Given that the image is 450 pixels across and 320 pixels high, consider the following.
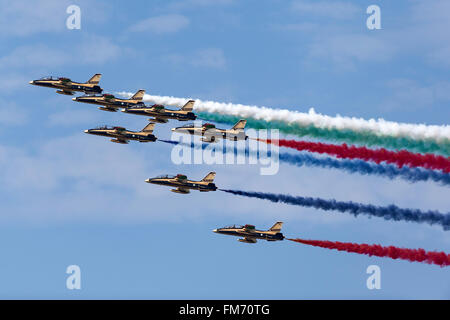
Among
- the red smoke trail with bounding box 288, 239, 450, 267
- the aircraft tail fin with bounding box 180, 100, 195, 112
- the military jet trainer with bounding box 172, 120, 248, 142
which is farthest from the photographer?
the aircraft tail fin with bounding box 180, 100, 195, 112

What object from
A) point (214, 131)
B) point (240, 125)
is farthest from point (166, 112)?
point (240, 125)

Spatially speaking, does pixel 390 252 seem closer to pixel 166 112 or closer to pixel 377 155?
pixel 377 155

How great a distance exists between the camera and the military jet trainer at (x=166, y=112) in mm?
197000

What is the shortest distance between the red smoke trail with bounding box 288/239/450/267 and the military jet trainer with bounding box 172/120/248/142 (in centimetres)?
1731

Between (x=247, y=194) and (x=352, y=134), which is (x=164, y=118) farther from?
(x=352, y=134)

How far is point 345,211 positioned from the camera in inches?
7215

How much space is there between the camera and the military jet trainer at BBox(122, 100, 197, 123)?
646 feet

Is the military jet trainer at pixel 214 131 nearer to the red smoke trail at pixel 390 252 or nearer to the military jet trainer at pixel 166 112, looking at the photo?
the military jet trainer at pixel 166 112

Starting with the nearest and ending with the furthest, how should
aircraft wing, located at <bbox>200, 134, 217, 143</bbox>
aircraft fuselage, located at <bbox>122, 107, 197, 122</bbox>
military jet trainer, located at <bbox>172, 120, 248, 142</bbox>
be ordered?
military jet trainer, located at <bbox>172, 120, 248, 142</bbox>, aircraft wing, located at <bbox>200, 134, 217, 143</bbox>, aircraft fuselage, located at <bbox>122, 107, 197, 122</bbox>

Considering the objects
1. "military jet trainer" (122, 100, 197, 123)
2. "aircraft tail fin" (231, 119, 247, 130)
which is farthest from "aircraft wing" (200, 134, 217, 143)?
"aircraft tail fin" (231, 119, 247, 130)

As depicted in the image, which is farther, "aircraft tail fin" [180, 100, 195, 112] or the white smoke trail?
"aircraft tail fin" [180, 100, 195, 112]

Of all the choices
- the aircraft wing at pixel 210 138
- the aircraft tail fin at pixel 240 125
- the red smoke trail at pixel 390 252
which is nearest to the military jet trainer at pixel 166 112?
the aircraft wing at pixel 210 138

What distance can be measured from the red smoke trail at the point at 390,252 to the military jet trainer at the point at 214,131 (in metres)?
17.3

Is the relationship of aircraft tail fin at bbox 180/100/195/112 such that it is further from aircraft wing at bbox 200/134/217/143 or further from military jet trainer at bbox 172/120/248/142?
aircraft wing at bbox 200/134/217/143
